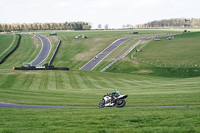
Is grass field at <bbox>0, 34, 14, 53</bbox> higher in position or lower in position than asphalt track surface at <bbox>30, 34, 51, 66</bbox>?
higher

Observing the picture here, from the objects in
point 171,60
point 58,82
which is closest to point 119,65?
point 171,60

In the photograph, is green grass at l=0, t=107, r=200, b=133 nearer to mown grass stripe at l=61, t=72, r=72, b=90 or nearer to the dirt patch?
mown grass stripe at l=61, t=72, r=72, b=90

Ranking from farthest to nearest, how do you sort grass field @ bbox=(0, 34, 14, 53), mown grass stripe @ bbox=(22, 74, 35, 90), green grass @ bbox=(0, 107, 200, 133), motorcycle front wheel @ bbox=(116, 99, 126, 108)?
grass field @ bbox=(0, 34, 14, 53), mown grass stripe @ bbox=(22, 74, 35, 90), motorcycle front wheel @ bbox=(116, 99, 126, 108), green grass @ bbox=(0, 107, 200, 133)

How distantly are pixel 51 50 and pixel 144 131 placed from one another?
349 ft

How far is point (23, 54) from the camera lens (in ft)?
391

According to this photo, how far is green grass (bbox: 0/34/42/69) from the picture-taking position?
340ft

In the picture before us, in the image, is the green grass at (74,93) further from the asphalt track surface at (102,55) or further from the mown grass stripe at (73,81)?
the asphalt track surface at (102,55)

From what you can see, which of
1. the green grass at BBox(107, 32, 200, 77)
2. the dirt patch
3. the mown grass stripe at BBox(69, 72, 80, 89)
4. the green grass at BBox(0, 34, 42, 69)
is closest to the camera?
the mown grass stripe at BBox(69, 72, 80, 89)

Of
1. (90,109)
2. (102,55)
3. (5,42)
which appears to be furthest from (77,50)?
(90,109)

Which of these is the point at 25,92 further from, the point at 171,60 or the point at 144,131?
the point at 171,60

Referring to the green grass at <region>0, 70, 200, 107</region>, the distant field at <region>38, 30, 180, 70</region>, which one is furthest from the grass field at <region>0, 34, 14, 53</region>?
the green grass at <region>0, 70, 200, 107</region>

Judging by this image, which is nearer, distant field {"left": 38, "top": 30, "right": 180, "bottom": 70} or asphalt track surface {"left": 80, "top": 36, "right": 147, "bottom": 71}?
asphalt track surface {"left": 80, "top": 36, "right": 147, "bottom": 71}

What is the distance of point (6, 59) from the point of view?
111 m

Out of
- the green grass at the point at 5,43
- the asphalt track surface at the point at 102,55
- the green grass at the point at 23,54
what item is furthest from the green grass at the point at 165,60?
the green grass at the point at 5,43
